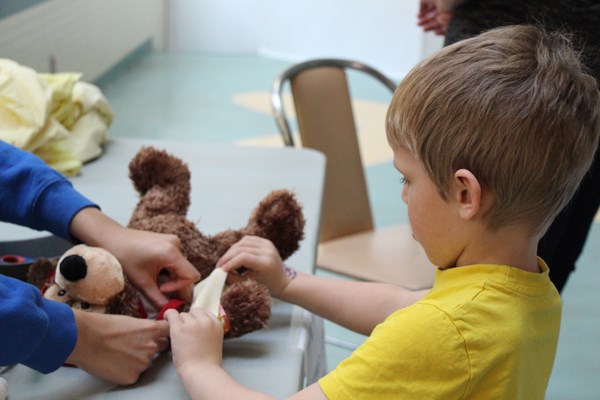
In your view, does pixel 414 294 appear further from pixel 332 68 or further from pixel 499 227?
pixel 332 68

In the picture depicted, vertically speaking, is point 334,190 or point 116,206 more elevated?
point 116,206

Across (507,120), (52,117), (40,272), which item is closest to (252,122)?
(52,117)

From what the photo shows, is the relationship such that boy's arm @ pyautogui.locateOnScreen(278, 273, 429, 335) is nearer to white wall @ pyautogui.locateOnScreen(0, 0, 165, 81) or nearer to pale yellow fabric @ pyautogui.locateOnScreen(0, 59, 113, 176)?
pale yellow fabric @ pyautogui.locateOnScreen(0, 59, 113, 176)

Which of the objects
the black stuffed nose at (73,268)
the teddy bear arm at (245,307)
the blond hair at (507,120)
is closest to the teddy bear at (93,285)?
the black stuffed nose at (73,268)

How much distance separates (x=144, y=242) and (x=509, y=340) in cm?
43

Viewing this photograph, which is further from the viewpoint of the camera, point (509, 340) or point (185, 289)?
point (185, 289)

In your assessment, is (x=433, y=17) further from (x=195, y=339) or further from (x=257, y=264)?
(x=195, y=339)

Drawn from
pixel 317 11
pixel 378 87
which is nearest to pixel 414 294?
pixel 378 87

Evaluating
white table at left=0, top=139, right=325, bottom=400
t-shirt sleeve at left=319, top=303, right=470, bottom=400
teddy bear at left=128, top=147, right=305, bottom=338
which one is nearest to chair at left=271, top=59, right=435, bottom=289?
white table at left=0, top=139, right=325, bottom=400

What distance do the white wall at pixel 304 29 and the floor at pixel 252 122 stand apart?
0.56ft

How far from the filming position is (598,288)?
2.69 m

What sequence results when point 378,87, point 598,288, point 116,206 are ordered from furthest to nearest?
point 378,87, point 598,288, point 116,206

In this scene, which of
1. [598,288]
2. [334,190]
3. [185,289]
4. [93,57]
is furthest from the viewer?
[93,57]

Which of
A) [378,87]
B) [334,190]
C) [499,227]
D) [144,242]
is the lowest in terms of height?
[378,87]
